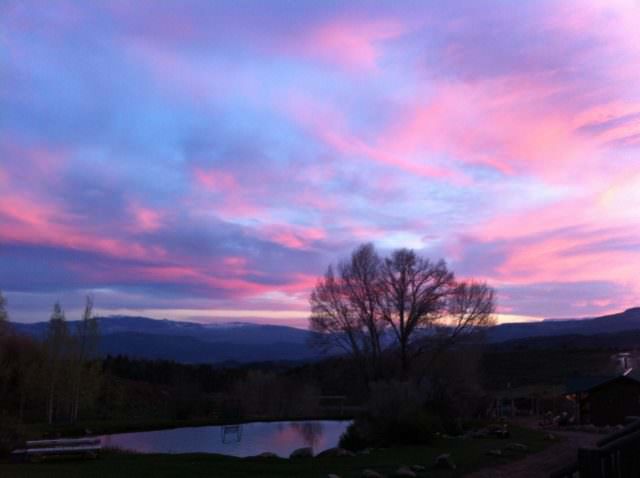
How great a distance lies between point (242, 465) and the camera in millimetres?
17750

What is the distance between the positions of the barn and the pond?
40.4 ft

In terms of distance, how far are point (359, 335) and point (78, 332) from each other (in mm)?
15332

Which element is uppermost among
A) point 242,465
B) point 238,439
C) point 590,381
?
point 590,381

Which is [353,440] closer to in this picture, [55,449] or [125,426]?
[55,449]

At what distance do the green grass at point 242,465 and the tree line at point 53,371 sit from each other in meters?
17.7

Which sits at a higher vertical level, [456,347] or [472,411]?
[456,347]

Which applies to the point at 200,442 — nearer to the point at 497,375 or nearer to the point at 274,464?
the point at 274,464

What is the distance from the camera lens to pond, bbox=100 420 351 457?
89.7 ft

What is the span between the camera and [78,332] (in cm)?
4000

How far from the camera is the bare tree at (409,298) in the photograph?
41062 mm

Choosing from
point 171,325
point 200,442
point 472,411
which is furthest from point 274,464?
point 171,325

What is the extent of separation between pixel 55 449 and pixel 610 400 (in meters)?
26.8

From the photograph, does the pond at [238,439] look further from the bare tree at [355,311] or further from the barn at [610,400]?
the barn at [610,400]

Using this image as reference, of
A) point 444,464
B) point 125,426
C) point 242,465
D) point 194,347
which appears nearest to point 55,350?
point 125,426
